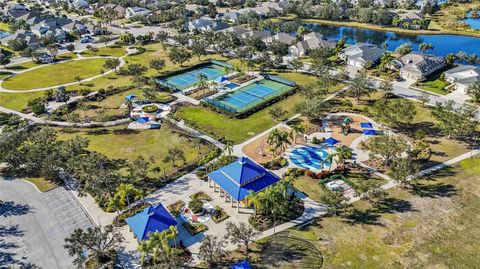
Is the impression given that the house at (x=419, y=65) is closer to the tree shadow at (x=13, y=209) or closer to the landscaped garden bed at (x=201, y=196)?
the landscaped garden bed at (x=201, y=196)

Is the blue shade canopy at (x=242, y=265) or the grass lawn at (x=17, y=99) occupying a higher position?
the grass lawn at (x=17, y=99)

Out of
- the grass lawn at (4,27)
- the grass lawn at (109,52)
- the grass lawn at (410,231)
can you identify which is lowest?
the grass lawn at (410,231)

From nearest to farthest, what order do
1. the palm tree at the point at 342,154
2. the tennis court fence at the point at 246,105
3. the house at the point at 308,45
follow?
the palm tree at the point at 342,154 → the tennis court fence at the point at 246,105 → the house at the point at 308,45

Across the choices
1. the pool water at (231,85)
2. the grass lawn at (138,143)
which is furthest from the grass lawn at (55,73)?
the pool water at (231,85)

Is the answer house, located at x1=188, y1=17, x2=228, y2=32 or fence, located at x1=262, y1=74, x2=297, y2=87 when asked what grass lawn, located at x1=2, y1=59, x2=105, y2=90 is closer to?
house, located at x1=188, y1=17, x2=228, y2=32

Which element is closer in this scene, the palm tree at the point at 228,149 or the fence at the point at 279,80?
the palm tree at the point at 228,149

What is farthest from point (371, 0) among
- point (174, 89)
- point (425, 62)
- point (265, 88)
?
point (174, 89)
